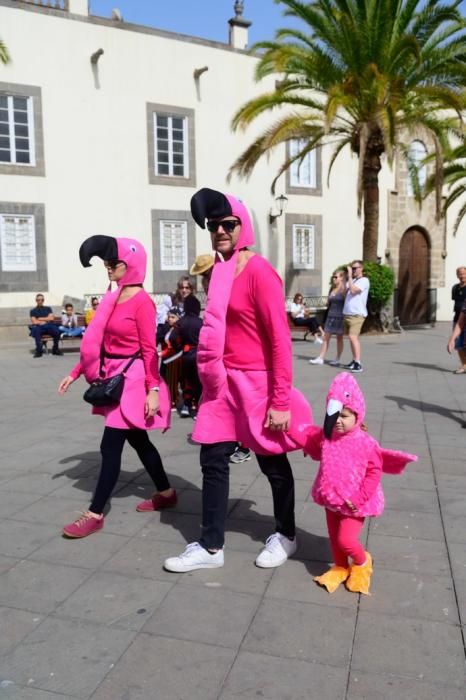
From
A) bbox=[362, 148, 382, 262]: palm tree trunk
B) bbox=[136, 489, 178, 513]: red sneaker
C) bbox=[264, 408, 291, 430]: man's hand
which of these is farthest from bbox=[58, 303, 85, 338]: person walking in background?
bbox=[264, 408, 291, 430]: man's hand

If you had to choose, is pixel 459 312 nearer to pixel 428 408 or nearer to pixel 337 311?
pixel 337 311

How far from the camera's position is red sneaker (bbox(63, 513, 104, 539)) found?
142 inches

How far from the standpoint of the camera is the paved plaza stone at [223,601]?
2320 mm

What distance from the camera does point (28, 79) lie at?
16.3 m

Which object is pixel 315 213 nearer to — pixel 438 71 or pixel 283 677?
pixel 438 71

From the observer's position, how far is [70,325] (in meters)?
15.0

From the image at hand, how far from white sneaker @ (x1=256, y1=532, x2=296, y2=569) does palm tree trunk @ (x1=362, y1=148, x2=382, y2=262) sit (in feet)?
42.3

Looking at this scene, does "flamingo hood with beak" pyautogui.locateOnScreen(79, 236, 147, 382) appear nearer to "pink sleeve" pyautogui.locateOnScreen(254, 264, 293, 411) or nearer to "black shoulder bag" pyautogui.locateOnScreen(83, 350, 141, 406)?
"black shoulder bag" pyautogui.locateOnScreen(83, 350, 141, 406)

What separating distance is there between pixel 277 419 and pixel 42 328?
37.5 ft

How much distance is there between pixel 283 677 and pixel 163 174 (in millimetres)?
17370

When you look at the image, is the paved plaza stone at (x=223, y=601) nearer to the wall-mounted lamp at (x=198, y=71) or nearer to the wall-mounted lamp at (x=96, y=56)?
the wall-mounted lamp at (x=96, y=56)

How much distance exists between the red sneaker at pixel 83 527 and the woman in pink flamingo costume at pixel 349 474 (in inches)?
54.3

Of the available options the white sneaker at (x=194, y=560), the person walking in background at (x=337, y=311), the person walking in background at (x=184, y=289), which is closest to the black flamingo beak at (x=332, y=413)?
the white sneaker at (x=194, y=560)

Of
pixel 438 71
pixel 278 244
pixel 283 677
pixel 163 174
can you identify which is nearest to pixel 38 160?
pixel 163 174
